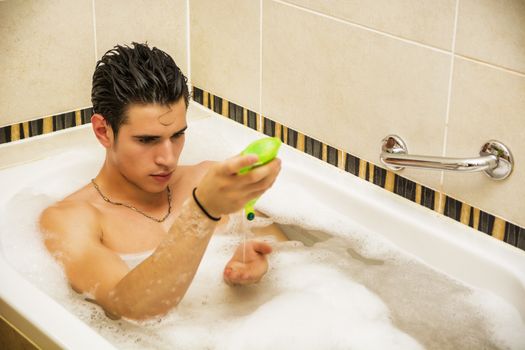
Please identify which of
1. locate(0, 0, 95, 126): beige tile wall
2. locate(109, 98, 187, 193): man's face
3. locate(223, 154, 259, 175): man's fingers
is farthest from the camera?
locate(0, 0, 95, 126): beige tile wall

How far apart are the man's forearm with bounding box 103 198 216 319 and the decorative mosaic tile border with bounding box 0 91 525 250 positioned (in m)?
0.65

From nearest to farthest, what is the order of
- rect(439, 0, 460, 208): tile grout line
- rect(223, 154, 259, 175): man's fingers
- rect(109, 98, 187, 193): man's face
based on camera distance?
1. rect(223, 154, 259, 175): man's fingers
2. rect(439, 0, 460, 208): tile grout line
3. rect(109, 98, 187, 193): man's face

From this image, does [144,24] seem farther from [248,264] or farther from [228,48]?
[248,264]

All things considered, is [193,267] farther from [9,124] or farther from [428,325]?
[9,124]

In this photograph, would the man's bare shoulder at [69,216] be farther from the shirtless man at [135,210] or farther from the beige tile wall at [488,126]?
the beige tile wall at [488,126]

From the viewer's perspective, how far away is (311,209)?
2.23 metres

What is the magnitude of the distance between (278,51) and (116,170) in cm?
57

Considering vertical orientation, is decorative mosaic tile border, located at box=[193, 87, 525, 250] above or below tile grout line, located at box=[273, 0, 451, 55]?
below

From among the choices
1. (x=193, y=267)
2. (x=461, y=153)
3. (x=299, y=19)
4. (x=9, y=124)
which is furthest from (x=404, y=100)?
(x=9, y=124)

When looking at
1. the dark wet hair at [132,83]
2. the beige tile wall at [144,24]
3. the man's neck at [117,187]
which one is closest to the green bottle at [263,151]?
the dark wet hair at [132,83]

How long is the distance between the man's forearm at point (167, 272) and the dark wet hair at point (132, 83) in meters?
0.42

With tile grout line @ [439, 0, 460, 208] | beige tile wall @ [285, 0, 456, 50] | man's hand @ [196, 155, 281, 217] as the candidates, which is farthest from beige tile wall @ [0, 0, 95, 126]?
tile grout line @ [439, 0, 460, 208]

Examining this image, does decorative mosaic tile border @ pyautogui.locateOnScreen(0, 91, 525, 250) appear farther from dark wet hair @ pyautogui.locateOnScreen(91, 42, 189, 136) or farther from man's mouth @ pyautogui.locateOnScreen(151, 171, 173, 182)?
man's mouth @ pyautogui.locateOnScreen(151, 171, 173, 182)

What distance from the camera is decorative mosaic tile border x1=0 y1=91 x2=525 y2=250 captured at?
1892mm
